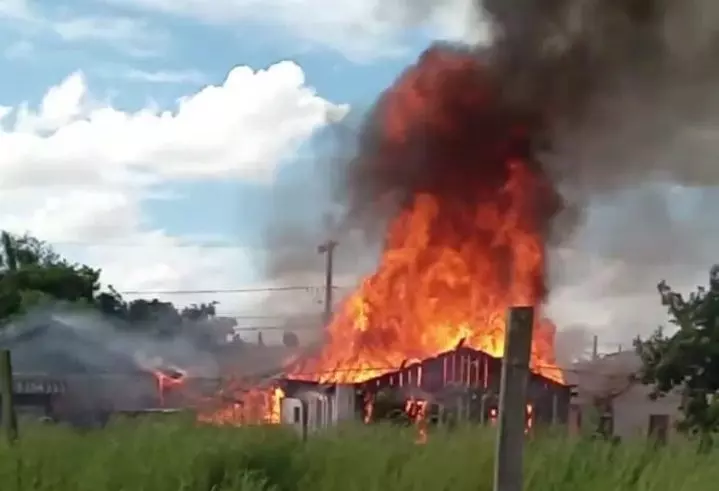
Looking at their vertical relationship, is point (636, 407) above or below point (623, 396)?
below

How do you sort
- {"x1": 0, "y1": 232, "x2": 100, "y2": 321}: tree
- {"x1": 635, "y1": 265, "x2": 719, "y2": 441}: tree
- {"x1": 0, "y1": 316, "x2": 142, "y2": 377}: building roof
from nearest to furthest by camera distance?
1. {"x1": 635, "y1": 265, "x2": 719, "y2": 441}: tree
2. {"x1": 0, "y1": 316, "x2": 142, "y2": 377}: building roof
3. {"x1": 0, "y1": 232, "x2": 100, "y2": 321}: tree

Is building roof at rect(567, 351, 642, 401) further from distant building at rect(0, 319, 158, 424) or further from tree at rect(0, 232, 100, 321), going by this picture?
tree at rect(0, 232, 100, 321)

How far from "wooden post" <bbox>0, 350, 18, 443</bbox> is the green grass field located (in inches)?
21.4

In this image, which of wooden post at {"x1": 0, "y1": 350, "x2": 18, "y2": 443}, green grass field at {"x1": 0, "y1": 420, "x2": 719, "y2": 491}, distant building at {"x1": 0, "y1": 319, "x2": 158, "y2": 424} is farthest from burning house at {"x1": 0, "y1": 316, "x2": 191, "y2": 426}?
green grass field at {"x1": 0, "y1": 420, "x2": 719, "y2": 491}

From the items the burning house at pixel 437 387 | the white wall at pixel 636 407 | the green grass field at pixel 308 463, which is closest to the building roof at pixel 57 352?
the burning house at pixel 437 387

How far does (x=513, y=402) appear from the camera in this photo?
677cm

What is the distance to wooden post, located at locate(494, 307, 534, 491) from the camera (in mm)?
6703

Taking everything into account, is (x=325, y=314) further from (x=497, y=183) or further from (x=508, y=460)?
(x=508, y=460)

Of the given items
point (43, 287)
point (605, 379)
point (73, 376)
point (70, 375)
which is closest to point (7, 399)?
point (73, 376)

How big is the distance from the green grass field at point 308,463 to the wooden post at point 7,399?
54cm

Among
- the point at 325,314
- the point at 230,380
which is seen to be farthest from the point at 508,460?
the point at 325,314

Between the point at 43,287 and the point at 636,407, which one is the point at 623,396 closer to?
the point at 636,407

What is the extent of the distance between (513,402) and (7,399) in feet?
16.3

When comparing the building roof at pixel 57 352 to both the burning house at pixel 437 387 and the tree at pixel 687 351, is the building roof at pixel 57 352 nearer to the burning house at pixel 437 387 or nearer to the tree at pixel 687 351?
the burning house at pixel 437 387
